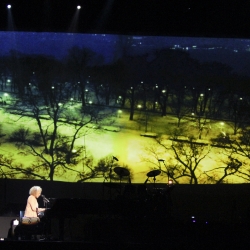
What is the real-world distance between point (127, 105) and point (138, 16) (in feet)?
5.78

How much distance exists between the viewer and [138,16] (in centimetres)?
700

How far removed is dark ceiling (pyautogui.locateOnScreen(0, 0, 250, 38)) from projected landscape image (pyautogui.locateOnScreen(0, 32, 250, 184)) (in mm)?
775

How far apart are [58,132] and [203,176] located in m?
2.42

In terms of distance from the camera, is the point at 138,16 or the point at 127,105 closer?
the point at 138,16

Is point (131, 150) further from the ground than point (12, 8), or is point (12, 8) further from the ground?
point (12, 8)

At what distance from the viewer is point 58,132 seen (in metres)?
8.38

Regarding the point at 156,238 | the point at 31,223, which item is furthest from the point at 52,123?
the point at 156,238

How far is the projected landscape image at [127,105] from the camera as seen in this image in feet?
26.8

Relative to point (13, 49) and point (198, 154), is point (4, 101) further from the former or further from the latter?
point (198, 154)

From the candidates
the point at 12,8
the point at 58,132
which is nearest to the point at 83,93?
the point at 58,132

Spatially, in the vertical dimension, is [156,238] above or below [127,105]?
below

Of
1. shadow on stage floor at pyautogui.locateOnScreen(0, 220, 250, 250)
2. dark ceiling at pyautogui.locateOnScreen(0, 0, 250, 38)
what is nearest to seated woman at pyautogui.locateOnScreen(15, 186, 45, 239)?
shadow on stage floor at pyautogui.locateOnScreen(0, 220, 250, 250)

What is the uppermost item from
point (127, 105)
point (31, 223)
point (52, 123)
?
point (127, 105)

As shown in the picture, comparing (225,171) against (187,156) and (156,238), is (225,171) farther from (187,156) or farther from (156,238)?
(156,238)
